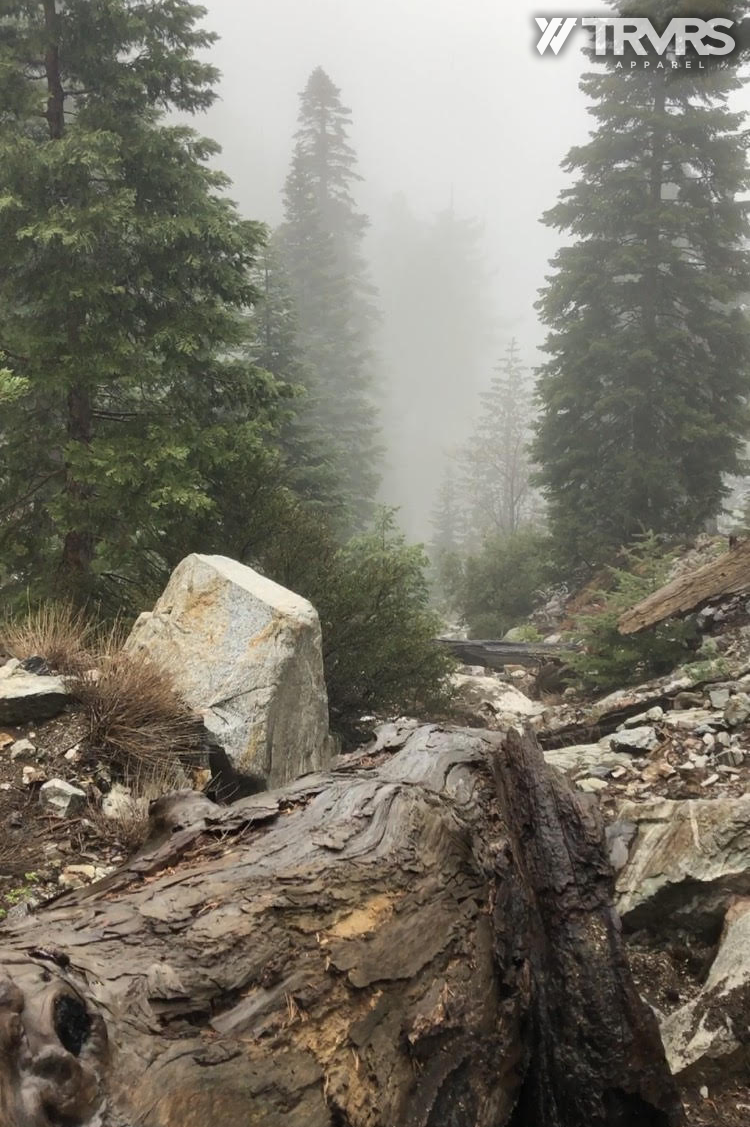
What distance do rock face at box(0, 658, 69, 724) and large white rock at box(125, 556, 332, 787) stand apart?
31.7 inches

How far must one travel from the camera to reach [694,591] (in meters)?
8.77

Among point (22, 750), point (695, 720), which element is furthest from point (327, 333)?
point (22, 750)

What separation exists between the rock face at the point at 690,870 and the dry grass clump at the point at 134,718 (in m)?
3.17

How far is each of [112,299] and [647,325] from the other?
505 inches

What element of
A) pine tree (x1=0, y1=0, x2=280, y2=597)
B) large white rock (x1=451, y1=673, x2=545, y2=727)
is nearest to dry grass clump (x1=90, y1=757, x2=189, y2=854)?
pine tree (x1=0, y1=0, x2=280, y2=597)

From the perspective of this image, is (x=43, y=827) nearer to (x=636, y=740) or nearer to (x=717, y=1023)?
(x=717, y=1023)

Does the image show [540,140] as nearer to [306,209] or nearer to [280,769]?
[306,209]

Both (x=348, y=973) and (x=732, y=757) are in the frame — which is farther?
(x=732, y=757)

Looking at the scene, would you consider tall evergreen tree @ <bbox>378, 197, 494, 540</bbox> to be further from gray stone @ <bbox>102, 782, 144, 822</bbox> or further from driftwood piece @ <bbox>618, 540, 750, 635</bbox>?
gray stone @ <bbox>102, 782, 144, 822</bbox>

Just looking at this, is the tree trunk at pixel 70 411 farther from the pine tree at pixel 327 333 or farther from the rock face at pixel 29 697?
the pine tree at pixel 327 333

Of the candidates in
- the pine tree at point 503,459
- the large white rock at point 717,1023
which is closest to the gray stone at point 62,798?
the large white rock at point 717,1023

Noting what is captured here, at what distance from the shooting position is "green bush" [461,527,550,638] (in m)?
18.1

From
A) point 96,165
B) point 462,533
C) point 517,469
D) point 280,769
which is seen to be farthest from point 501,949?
point 462,533

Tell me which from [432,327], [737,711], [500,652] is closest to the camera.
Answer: [737,711]
